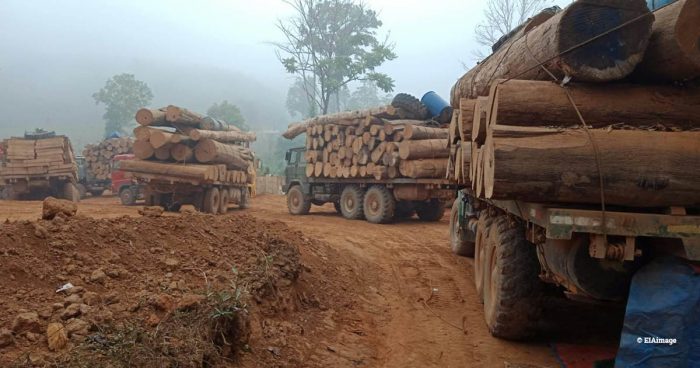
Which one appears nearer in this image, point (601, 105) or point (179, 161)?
point (601, 105)

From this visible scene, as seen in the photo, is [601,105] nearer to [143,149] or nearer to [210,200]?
[210,200]

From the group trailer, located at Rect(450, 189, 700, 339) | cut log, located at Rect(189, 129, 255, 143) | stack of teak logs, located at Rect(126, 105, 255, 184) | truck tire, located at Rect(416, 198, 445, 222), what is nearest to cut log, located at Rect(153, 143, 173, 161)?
stack of teak logs, located at Rect(126, 105, 255, 184)

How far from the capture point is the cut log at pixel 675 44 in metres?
3.93

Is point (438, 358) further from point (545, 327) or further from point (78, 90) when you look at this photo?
point (78, 90)

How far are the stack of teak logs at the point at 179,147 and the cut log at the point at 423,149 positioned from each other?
5484 mm

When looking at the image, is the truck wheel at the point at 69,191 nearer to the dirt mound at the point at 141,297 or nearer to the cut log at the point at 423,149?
the cut log at the point at 423,149

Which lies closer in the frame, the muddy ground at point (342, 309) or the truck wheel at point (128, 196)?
the muddy ground at point (342, 309)

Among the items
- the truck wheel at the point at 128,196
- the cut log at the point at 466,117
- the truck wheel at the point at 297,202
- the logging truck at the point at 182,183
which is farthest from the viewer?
the truck wheel at the point at 128,196

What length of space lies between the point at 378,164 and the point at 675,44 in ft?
36.7

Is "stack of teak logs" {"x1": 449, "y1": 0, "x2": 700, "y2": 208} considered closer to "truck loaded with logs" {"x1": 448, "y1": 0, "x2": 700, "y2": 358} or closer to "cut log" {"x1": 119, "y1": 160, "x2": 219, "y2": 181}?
"truck loaded with logs" {"x1": 448, "y1": 0, "x2": 700, "y2": 358}

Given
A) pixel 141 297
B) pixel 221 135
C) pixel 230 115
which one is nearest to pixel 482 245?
pixel 141 297

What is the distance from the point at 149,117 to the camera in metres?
15.9

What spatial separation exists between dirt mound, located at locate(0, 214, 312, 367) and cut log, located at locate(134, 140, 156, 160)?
10235 mm

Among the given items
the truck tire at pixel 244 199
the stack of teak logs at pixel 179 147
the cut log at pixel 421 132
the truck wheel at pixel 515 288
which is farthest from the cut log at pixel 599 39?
the truck tire at pixel 244 199
